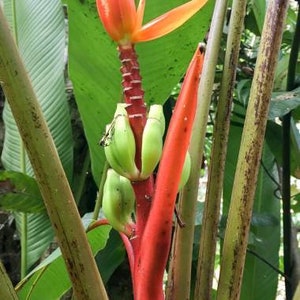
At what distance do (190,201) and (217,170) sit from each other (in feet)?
0.13

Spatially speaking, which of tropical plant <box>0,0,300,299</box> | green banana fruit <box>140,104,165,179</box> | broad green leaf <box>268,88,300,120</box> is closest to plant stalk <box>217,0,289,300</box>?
tropical plant <box>0,0,300,299</box>

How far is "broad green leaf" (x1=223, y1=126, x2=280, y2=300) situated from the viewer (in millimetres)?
884

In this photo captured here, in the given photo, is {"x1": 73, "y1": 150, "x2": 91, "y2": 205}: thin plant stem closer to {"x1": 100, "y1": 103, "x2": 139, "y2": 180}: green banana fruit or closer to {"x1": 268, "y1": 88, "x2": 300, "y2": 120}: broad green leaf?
{"x1": 268, "y1": 88, "x2": 300, "y2": 120}: broad green leaf

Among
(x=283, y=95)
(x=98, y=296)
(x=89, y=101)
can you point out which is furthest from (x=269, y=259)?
(x=98, y=296)

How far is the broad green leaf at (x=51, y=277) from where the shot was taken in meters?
0.58

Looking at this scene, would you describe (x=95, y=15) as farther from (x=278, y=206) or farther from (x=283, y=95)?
(x=278, y=206)

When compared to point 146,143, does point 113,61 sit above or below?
above

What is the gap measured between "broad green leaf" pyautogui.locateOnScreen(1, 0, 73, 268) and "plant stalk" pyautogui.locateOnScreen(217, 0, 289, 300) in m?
0.35

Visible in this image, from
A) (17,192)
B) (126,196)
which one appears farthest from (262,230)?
(126,196)

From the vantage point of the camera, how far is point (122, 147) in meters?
0.41

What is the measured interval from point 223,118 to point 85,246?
199 millimetres

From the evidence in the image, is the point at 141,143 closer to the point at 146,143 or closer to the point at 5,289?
the point at 146,143

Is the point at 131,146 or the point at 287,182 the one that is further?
the point at 287,182

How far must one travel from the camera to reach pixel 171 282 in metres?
0.49
